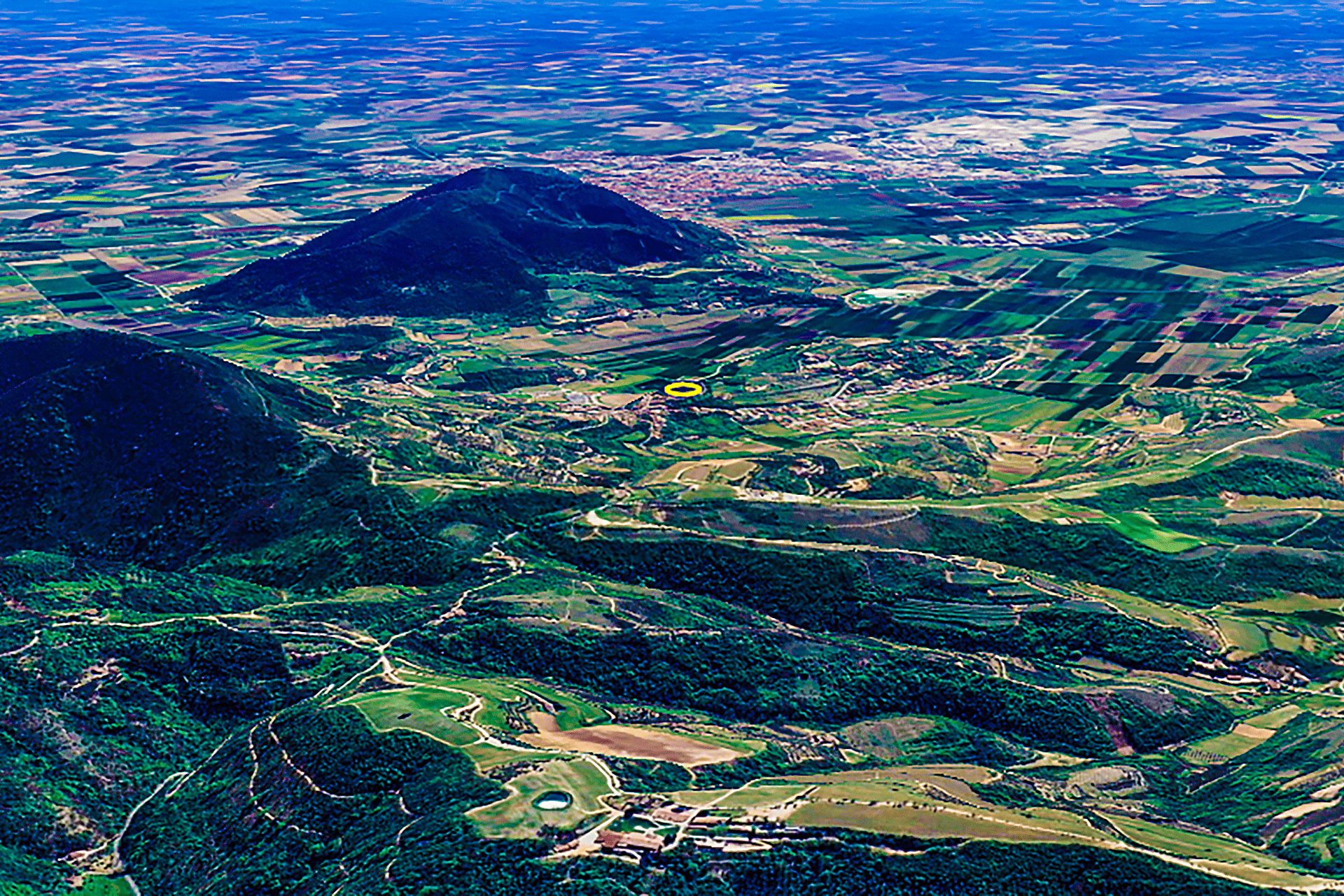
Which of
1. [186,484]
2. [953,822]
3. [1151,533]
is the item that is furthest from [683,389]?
[953,822]

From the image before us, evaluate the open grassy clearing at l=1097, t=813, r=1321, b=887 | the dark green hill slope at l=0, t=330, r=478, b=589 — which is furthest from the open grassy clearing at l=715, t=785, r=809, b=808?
the dark green hill slope at l=0, t=330, r=478, b=589

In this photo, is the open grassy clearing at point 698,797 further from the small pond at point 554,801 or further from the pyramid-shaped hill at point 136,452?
the pyramid-shaped hill at point 136,452

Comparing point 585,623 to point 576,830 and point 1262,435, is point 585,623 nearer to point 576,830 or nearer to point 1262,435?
point 576,830

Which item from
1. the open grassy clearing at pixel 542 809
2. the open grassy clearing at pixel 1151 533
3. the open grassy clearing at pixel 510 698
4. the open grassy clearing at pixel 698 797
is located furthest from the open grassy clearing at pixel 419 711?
the open grassy clearing at pixel 1151 533

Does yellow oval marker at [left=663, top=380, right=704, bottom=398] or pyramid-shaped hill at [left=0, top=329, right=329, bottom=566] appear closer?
pyramid-shaped hill at [left=0, top=329, right=329, bottom=566]

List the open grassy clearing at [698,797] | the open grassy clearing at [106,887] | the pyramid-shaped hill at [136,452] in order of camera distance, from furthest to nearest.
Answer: the pyramid-shaped hill at [136,452] < the open grassy clearing at [698,797] < the open grassy clearing at [106,887]

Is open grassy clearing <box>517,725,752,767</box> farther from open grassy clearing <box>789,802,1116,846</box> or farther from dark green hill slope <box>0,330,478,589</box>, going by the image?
dark green hill slope <box>0,330,478,589</box>

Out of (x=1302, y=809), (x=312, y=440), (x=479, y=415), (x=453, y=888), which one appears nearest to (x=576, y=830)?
(x=453, y=888)
